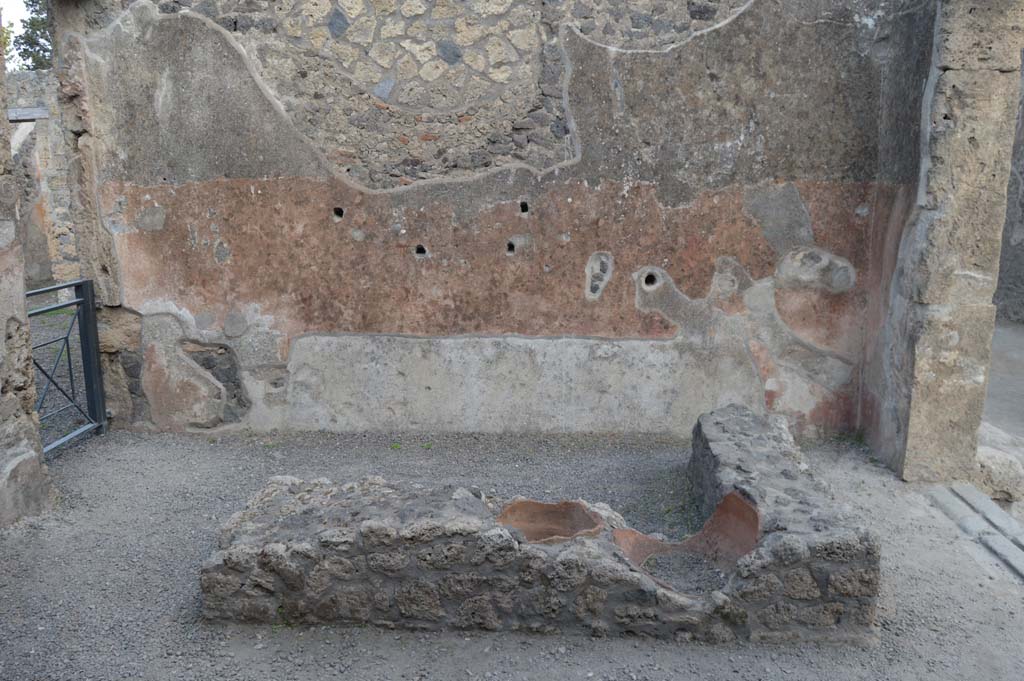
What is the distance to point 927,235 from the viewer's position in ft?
10.9

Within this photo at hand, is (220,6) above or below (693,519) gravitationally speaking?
above

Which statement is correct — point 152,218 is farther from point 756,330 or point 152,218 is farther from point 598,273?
point 756,330

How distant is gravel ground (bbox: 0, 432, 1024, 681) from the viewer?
85.8 inches

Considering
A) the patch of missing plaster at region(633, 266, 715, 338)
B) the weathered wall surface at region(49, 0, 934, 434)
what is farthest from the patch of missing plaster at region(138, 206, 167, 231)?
the patch of missing plaster at region(633, 266, 715, 338)

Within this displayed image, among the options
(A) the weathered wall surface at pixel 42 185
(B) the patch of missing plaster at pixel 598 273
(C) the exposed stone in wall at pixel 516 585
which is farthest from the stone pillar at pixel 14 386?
(A) the weathered wall surface at pixel 42 185

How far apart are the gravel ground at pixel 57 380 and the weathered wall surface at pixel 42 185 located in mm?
1840

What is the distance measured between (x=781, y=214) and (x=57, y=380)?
488 centimetres

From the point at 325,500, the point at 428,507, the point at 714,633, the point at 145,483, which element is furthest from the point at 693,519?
the point at 145,483

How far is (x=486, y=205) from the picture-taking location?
3889mm

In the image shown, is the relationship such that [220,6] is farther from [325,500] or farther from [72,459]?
[325,500]

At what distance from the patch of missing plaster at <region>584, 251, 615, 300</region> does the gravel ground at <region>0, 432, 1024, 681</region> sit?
82cm

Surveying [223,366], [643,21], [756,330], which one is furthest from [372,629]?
[643,21]

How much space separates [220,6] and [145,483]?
2.37 metres

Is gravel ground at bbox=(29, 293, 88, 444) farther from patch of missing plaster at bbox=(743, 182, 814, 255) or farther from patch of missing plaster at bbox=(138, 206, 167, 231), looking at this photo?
patch of missing plaster at bbox=(743, 182, 814, 255)
